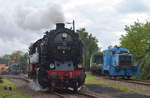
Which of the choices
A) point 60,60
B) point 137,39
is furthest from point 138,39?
point 60,60

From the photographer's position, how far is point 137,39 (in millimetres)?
35438

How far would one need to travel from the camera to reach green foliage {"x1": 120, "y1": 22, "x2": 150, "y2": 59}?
34412mm

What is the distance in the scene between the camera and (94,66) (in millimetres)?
38094

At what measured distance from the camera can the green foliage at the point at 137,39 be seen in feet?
113

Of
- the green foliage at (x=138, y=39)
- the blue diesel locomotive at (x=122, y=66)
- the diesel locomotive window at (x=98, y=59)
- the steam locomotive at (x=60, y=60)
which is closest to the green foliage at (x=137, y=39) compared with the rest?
the green foliage at (x=138, y=39)

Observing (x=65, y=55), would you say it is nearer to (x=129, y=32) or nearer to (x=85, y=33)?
(x=129, y=32)

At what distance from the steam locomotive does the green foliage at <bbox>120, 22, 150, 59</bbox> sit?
1733cm

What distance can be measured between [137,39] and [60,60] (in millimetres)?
20442

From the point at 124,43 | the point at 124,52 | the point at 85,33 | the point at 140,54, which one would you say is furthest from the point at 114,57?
the point at 85,33

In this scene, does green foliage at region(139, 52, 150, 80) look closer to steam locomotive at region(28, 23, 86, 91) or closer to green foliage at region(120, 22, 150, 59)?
green foliage at region(120, 22, 150, 59)

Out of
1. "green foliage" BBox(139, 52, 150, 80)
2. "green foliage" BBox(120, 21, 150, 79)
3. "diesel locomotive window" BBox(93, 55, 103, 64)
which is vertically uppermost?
"green foliage" BBox(120, 21, 150, 79)

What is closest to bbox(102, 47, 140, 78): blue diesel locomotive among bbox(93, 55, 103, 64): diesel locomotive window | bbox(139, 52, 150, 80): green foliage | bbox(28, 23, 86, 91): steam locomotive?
bbox(139, 52, 150, 80): green foliage

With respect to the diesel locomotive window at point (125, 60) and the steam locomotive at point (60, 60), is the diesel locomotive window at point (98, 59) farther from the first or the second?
the steam locomotive at point (60, 60)

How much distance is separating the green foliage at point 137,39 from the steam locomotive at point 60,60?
682 inches
